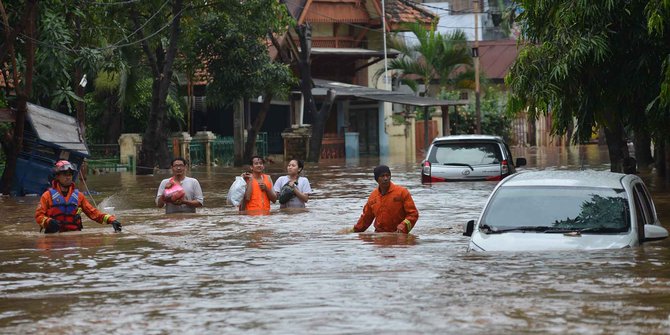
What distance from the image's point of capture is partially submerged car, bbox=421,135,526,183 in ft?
82.3

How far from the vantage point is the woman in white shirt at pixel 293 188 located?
19078mm

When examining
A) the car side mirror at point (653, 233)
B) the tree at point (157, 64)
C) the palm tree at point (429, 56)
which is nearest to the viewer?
the car side mirror at point (653, 233)

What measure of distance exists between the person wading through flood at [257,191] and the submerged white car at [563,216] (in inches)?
245

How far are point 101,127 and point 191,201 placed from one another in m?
28.2

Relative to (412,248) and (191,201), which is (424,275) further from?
(191,201)

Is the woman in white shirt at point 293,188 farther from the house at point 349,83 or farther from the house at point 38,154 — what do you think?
the house at point 349,83

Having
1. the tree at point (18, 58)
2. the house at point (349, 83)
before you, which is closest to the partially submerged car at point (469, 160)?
the tree at point (18, 58)

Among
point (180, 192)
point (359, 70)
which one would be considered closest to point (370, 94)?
point (359, 70)

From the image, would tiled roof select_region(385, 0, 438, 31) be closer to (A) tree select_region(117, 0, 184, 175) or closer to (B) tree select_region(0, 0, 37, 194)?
(A) tree select_region(117, 0, 184, 175)

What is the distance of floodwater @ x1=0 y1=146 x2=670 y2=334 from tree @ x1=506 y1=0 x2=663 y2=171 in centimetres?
256

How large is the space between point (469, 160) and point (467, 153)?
16 cm

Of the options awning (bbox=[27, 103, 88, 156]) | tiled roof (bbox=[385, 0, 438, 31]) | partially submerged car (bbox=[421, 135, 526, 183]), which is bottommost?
partially submerged car (bbox=[421, 135, 526, 183])

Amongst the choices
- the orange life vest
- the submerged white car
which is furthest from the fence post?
the submerged white car

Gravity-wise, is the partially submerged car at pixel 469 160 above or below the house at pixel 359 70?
below
